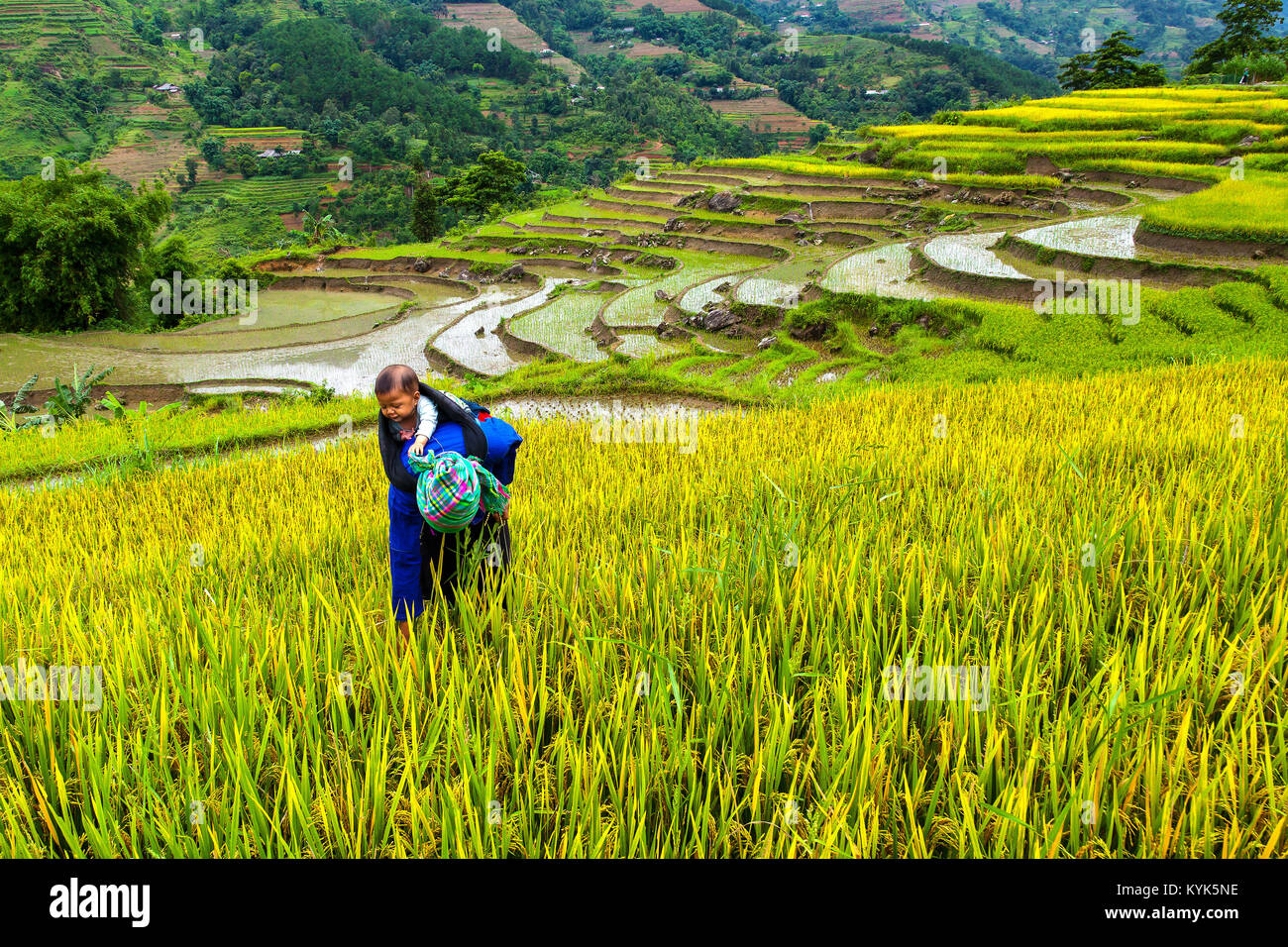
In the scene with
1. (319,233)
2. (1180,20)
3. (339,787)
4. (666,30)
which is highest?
(1180,20)

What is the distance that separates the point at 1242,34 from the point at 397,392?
50276mm

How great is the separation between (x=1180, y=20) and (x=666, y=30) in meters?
Result: 106

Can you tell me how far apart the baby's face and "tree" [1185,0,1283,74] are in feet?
153

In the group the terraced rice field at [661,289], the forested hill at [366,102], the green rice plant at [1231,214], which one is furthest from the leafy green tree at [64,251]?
the green rice plant at [1231,214]

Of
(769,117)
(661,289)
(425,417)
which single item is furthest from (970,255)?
(769,117)

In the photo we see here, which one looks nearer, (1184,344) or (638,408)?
(1184,344)

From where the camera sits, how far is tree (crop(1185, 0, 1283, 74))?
113ft

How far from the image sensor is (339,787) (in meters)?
1.52

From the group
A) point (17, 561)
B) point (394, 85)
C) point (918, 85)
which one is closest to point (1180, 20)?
point (918, 85)

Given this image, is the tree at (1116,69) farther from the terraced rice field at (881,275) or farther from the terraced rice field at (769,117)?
the terraced rice field at (881,275)

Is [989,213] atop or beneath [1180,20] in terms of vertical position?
beneath

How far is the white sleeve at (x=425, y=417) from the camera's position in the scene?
2.31 meters

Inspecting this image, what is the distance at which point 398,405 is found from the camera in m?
2.28

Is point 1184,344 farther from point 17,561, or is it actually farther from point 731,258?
point 731,258
